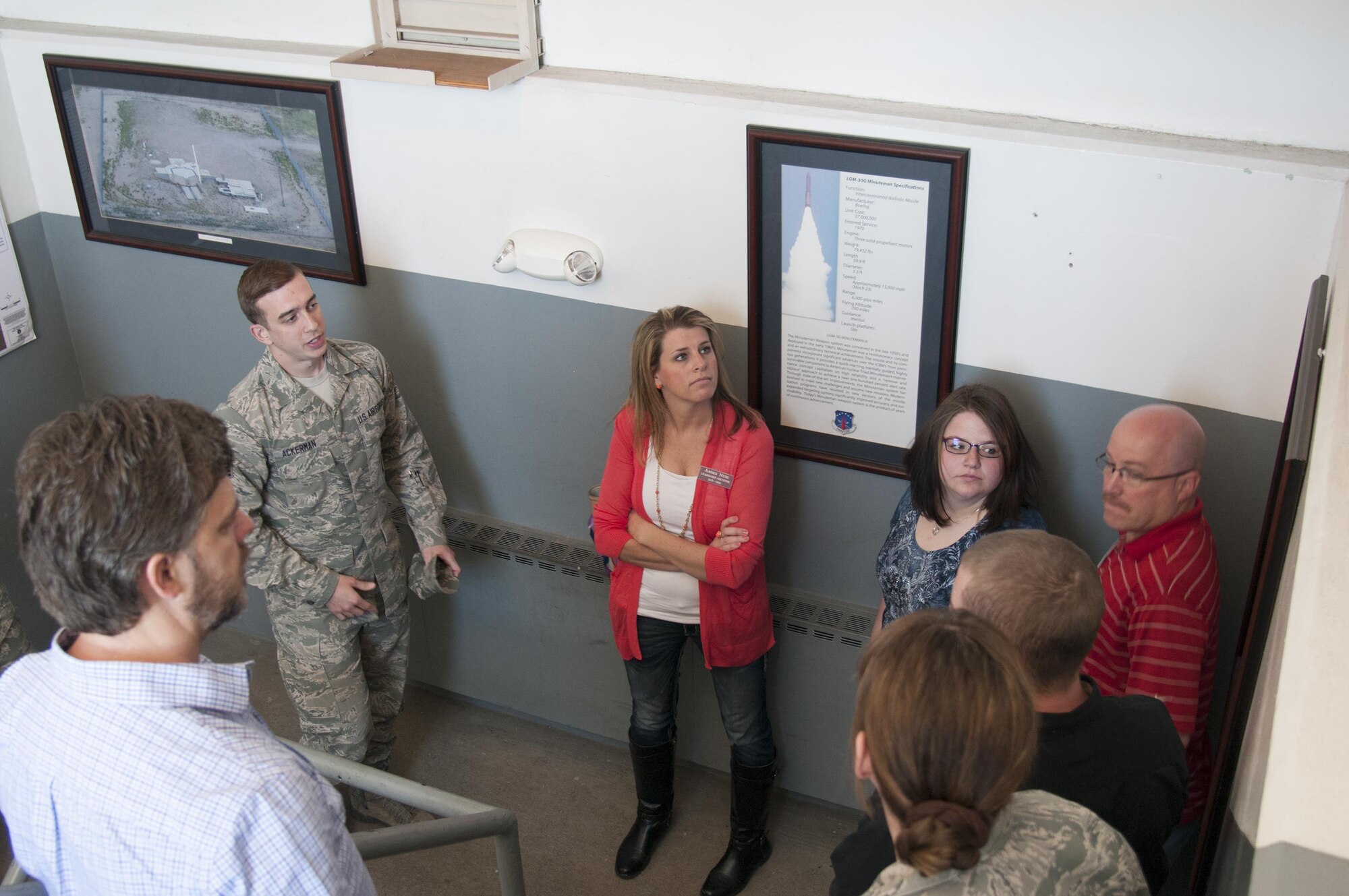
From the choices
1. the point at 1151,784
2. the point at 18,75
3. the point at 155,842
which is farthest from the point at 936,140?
the point at 18,75

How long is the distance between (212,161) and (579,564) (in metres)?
1.67

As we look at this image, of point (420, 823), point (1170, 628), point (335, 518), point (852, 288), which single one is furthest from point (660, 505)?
point (1170, 628)

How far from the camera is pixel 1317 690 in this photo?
3.67 ft

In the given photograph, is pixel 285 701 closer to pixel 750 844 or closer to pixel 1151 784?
pixel 750 844

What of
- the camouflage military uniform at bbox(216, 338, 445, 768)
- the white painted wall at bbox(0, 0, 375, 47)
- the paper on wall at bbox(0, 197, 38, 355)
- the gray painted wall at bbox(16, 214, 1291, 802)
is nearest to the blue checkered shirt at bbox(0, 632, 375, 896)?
the camouflage military uniform at bbox(216, 338, 445, 768)

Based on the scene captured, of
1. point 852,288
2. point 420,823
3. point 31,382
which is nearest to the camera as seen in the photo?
point 420,823

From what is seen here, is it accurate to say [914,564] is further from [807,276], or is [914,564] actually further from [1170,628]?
[807,276]

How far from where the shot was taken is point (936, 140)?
2523 millimetres

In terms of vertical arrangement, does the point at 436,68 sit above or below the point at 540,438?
above

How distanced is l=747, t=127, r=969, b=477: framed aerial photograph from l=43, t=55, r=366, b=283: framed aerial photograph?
4.31 feet

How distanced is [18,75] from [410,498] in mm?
1875

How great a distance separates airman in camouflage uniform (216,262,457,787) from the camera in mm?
2889

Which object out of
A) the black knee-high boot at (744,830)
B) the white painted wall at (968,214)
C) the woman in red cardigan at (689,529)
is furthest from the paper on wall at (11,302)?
the black knee-high boot at (744,830)

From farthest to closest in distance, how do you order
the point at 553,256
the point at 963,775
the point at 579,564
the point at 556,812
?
the point at 556,812 < the point at 579,564 < the point at 553,256 < the point at 963,775
